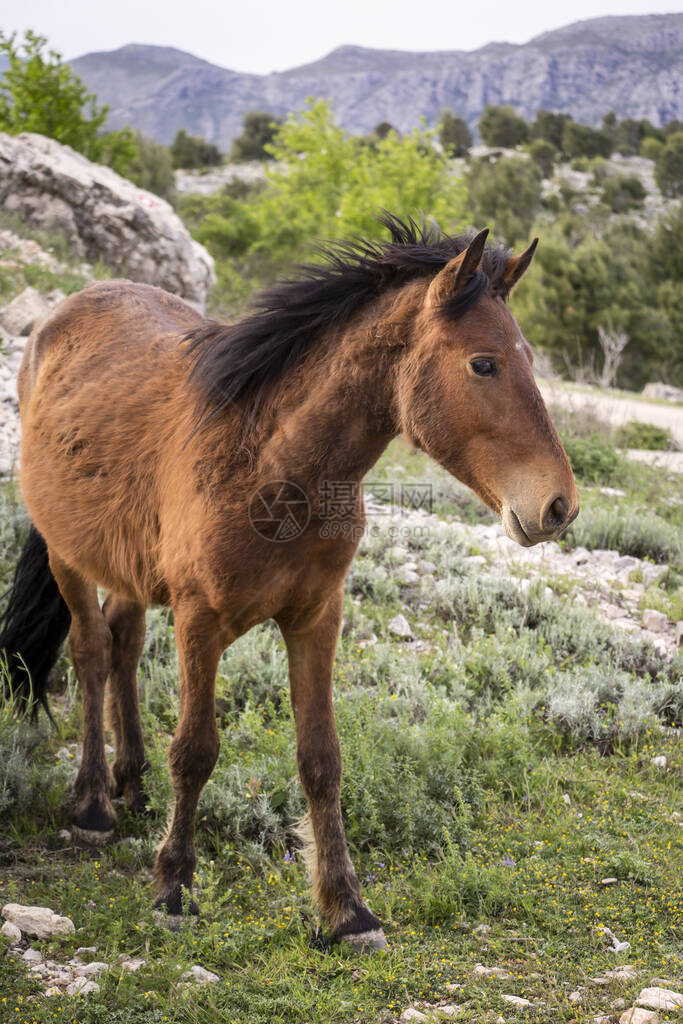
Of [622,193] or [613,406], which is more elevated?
[622,193]

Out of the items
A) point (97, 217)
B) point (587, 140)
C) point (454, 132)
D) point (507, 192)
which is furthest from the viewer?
point (454, 132)

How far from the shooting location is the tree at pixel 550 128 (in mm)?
62469

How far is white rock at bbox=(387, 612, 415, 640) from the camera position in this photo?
5598 millimetres

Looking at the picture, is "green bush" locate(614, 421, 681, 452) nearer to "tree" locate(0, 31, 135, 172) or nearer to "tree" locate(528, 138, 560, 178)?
"tree" locate(0, 31, 135, 172)

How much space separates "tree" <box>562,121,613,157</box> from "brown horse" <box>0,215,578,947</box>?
212 feet

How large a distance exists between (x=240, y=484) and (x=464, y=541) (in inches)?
170

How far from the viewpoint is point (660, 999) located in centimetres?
253

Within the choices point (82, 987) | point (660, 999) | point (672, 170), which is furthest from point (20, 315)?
point (672, 170)

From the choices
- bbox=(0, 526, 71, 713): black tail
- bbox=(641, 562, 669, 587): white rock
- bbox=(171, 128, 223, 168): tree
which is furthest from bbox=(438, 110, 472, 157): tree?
bbox=(0, 526, 71, 713): black tail

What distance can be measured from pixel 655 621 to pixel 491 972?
3.60m

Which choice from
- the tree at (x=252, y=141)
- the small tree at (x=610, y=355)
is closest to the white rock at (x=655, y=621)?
the small tree at (x=610, y=355)

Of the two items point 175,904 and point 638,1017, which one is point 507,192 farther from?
point 638,1017

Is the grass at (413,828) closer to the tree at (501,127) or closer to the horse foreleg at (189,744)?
the horse foreleg at (189,744)

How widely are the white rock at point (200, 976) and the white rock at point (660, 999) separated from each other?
1.39 m
